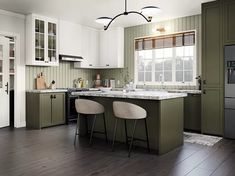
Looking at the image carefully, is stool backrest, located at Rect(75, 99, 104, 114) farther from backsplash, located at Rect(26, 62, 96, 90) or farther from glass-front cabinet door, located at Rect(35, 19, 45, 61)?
backsplash, located at Rect(26, 62, 96, 90)

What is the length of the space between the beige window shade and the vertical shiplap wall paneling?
0.13m

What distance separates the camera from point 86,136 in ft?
15.1

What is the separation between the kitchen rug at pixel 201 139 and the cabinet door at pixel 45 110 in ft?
10.0

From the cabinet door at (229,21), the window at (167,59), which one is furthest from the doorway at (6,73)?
the cabinet door at (229,21)

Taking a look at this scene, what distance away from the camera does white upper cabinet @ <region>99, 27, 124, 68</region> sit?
678 cm

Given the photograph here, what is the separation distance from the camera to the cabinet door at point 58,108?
18.7 feet

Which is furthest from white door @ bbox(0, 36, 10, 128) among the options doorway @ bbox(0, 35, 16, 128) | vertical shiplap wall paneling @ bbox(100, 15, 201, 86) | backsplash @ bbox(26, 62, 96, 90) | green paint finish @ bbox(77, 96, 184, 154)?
green paint finish @ bbox(77, 96, 184, 154)

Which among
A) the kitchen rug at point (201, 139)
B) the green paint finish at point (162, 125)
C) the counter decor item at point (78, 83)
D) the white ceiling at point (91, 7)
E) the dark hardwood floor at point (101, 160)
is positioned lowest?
the dark hardwood floor at point (101, 160)

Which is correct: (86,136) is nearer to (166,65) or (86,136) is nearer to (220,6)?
(166,65)

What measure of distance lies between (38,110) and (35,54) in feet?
4.23

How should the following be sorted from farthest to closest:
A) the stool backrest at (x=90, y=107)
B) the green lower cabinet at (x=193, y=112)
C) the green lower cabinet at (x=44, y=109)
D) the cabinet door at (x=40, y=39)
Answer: the cabinet door at (x=40, y=39), the green lower cabinet at (x=44, y=109), the green lower cabinet at (x=193, y=112), the stool backrest at (x=90, y=107)

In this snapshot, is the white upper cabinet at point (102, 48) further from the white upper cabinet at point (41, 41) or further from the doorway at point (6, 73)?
the doorway at point (6, 73)

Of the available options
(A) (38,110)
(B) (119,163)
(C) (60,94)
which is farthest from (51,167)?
(C) (60,94)

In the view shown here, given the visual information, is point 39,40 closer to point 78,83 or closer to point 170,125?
point 78,83
